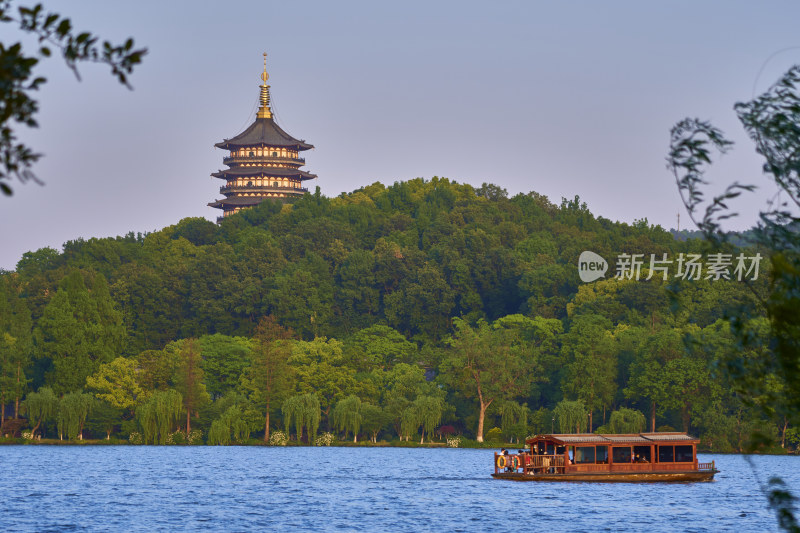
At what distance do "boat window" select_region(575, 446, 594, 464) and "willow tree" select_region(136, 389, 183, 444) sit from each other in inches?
1192

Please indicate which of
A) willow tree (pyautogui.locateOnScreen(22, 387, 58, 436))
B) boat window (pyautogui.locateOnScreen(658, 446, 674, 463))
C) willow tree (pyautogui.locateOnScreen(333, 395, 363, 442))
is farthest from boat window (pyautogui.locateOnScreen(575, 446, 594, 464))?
willow tree (pyautogui.locateOnScreen(22, 387, 58, 436))

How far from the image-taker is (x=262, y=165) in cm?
11931

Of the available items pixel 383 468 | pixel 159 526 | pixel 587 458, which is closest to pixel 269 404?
pixel 383 468

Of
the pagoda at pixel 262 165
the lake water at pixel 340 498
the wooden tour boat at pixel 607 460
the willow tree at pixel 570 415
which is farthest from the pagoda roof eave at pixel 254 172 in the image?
the wooden tour boat at pixel 607 460

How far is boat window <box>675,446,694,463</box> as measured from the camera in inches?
1778

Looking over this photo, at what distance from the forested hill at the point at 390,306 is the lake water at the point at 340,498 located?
13.2 metres

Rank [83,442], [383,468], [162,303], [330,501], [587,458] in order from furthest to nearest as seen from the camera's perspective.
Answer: [162,303], [83,442], [383,468], [587,458], [330,501]

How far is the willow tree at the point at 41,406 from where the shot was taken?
222 ft

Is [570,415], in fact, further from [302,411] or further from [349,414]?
[302,411]

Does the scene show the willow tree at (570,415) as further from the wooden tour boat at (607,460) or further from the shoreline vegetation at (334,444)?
the wooden tour boat at (607,460)

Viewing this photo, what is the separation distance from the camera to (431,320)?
307 ft

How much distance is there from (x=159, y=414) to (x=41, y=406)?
706 centimetres

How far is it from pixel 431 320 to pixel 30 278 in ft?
111

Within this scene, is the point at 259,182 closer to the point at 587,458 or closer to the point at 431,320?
the point at 431,320
